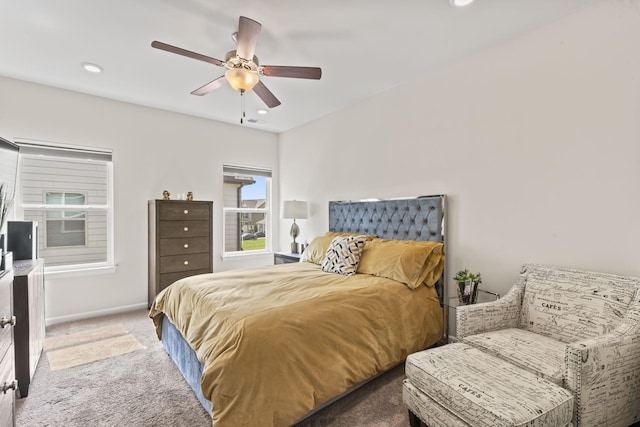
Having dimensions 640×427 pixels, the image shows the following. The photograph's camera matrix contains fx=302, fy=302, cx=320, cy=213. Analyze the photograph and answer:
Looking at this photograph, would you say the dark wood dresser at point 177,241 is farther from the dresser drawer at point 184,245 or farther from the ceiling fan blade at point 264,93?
the ceiling fan blade at point 264,93

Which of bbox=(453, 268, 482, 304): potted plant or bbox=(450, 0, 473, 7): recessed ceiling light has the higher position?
bbox=(450, 0, 473, 7): recessed ceiling light

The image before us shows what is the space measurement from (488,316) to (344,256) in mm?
1286

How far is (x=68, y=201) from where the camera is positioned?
11.8 feet

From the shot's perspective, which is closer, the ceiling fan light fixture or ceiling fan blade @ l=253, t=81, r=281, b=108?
the ceiling fan light fixture

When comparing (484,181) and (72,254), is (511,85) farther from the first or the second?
(72,254)

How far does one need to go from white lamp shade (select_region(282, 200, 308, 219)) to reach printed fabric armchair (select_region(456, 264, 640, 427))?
272 cm

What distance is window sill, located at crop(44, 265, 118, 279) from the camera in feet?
11.2

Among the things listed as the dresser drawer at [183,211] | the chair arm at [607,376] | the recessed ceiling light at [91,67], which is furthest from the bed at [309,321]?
the recessed ceiling light at [91,67]

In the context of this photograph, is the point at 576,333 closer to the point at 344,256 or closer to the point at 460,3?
the point at 344,256

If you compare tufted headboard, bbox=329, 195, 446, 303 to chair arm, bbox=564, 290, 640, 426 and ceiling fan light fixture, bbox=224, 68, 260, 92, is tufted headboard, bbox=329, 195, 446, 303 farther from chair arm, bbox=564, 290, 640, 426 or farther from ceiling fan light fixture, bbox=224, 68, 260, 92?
ceiling fan light fixture, bbox=224, 68, 260, 92

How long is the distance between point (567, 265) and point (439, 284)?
0.97 meters

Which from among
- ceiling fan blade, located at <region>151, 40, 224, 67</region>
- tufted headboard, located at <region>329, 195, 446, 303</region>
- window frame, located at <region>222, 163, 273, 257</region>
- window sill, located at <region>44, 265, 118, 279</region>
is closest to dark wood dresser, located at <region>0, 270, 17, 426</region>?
ceiling fan blade, located at <region>151, 40, 224, 67</region>

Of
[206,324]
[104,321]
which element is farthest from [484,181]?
[104,321]

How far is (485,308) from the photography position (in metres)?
2.03
